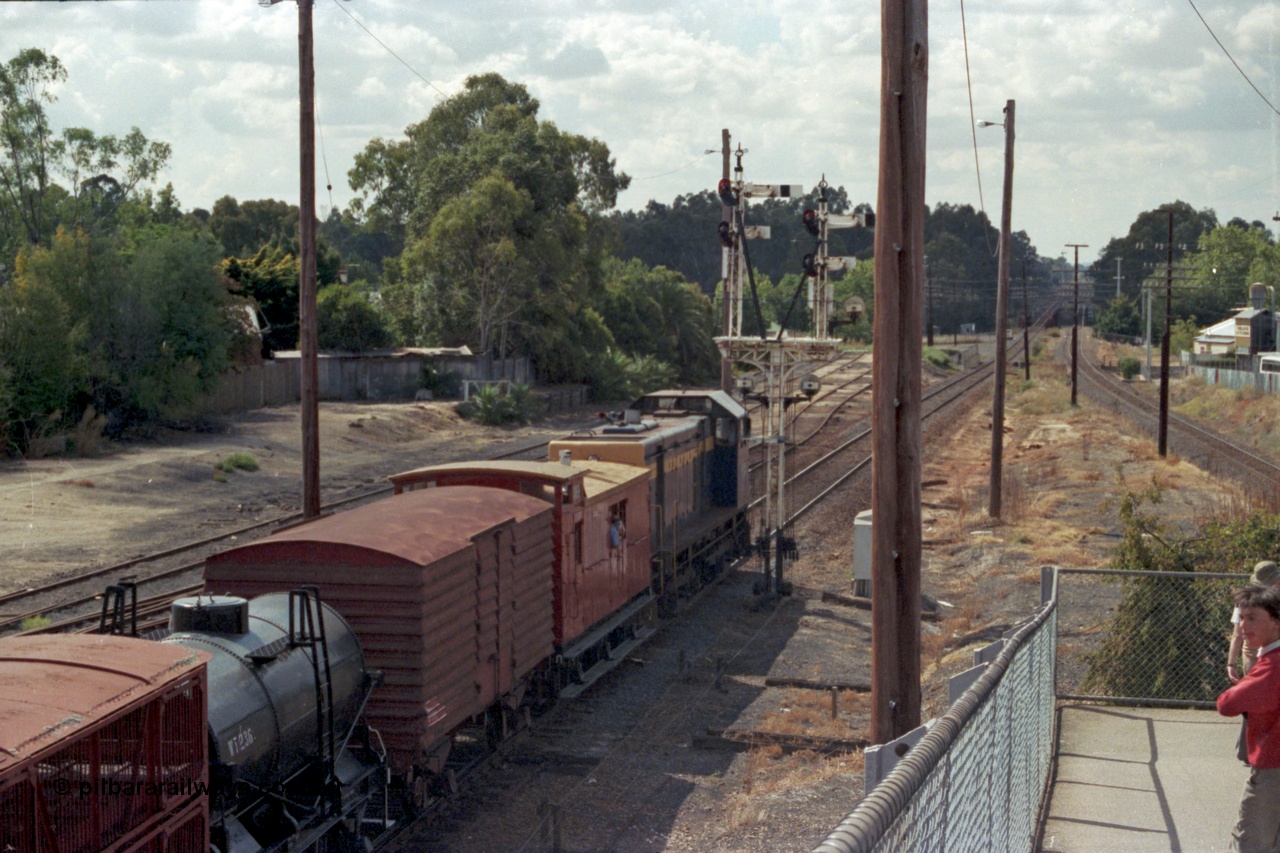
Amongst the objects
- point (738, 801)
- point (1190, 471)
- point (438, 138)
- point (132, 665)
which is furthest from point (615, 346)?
point (132, 665)

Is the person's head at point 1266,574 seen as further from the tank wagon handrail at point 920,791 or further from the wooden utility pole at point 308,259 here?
the wooden utility pole at point 308,259

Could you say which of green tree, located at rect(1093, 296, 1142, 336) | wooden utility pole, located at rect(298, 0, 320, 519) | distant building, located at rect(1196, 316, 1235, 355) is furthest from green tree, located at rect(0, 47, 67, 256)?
green tree, located at rect(1093, 296, 1142, 336)

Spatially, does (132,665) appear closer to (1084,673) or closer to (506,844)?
(506,844)

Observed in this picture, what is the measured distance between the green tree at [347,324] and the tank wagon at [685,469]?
34918 millimetres

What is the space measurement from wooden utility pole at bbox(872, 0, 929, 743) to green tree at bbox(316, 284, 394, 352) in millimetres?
51351

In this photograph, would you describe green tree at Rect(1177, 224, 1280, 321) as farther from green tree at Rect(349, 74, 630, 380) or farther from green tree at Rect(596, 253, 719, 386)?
green tree at Rect(349, 74, 630, 380)

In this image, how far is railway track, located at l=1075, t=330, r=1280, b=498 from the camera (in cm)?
3459

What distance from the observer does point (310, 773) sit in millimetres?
9875

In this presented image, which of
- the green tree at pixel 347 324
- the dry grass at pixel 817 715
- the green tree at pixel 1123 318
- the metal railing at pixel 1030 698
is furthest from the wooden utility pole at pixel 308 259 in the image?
the green tree at pixel 1123 318

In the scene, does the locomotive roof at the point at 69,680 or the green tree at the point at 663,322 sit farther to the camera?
the green tree at the point at 663,322

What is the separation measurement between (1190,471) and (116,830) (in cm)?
3482

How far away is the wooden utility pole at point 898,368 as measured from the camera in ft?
28.3

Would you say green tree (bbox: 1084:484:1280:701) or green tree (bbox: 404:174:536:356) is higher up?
green tree (bbox: 404:174:536:356)

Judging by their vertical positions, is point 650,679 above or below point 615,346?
below
